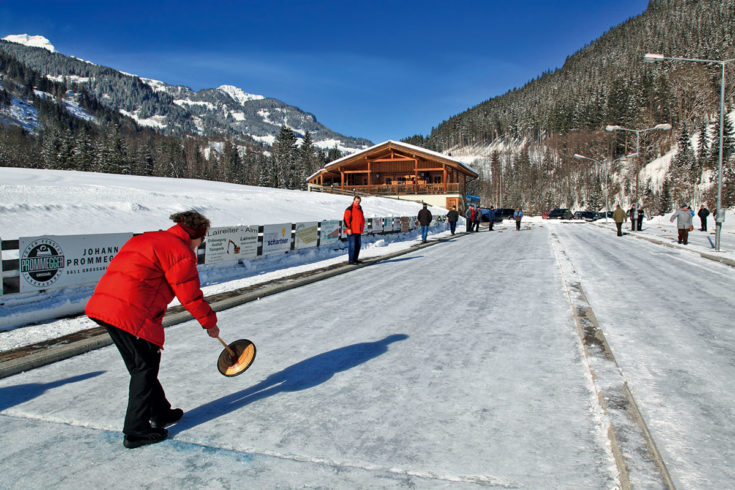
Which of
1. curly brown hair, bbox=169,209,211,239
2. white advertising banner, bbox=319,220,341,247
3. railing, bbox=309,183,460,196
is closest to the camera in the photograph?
curly brown hair, bbox=169,209,211,239

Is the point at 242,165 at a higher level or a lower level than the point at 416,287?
higher

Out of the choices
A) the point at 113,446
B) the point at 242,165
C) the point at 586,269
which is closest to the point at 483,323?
Answer: the point at 113,446

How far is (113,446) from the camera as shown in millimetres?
2941

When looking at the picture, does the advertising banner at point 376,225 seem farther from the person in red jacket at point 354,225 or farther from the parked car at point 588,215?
the parked car at point 588,215

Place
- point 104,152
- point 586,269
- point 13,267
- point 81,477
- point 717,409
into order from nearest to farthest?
point 81,477 → point 717,409 → point 13,267 → point 586,269 → point 104,152

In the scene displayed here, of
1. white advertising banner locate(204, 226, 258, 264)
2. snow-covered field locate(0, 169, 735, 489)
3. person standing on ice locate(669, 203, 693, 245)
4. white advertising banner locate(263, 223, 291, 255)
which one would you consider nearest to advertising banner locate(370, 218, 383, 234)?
white advertising banner locate(263, 223, 291, 255)

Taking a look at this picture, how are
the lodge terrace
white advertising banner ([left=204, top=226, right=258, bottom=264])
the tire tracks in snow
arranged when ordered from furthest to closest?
the lodge terrace → white advertising banner ([left=204, top=226, right=258, bottom=264]) → the tire tracks in snow

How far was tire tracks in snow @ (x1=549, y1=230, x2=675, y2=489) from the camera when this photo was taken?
2404 mm

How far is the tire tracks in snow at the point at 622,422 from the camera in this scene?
7.89 feet

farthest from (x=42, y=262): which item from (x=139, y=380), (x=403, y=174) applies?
(x=403, y=174)

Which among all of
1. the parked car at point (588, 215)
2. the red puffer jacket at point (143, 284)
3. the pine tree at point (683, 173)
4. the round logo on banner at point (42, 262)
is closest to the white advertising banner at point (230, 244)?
the round logo on banner at point (42, 262)

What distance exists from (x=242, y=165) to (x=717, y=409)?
12672 centimetres

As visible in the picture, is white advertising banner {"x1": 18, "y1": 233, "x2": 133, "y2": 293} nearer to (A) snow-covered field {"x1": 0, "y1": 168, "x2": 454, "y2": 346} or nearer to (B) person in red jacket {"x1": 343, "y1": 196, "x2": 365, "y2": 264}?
(A) snow-covered field {"x1": 0, "y1": 168, "x2": 454, "y2": 346}

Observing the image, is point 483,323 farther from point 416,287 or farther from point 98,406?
point 98,406
